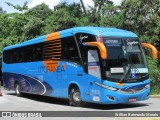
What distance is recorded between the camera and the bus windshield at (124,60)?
49.1 ft

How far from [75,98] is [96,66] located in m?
2.27

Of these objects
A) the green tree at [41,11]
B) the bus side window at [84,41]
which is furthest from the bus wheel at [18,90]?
the green tree at [41,11]

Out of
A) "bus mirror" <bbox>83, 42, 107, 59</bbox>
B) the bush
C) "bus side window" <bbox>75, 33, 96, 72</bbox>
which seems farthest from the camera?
the bush

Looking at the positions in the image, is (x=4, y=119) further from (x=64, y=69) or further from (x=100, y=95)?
(x=64, y=69)

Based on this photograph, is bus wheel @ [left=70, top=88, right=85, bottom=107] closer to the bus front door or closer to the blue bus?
the blue bus

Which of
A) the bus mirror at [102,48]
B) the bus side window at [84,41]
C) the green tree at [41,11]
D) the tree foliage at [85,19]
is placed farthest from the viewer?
the green tree at [41,11]

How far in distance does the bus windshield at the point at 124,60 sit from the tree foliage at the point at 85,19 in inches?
341

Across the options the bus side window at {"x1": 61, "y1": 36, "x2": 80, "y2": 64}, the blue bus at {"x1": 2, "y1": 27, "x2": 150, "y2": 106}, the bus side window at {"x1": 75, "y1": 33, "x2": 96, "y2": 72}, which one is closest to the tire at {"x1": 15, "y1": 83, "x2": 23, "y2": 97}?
the blue bus at {"x1": 2, "y1": 27, "x2": 150, "y2": 106}

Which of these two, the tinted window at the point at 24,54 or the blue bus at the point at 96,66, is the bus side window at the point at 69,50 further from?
the tinted window at the point at 24,54

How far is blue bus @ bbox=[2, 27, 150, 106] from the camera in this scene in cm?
1494

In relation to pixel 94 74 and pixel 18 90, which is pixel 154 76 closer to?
pixel 18 90

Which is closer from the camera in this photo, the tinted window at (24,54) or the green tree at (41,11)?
the tinted window at (24,54)

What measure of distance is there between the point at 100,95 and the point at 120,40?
2.32 metres

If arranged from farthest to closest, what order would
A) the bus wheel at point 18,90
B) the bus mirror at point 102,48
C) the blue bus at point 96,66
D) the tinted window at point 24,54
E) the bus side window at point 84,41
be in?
the bus wheel at point 18,90
the tinted window at point 24,54
the bus side window at point 84,41
the blue bus at point 96,66
the bus mirror at point 102,48
